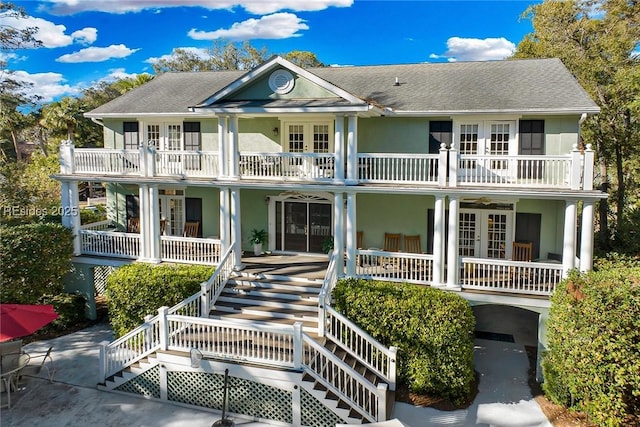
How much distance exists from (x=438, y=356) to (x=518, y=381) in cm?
314

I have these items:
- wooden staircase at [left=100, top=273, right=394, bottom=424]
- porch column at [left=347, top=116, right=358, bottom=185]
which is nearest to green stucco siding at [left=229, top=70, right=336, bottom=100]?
porch column at [left=347, top=116, right=358, bottom=185]

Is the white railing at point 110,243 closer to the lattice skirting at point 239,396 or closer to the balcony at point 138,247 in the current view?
the balcony at point 138,247

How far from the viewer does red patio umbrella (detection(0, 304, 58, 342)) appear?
395 inches

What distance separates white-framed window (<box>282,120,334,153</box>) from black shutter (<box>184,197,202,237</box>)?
4.28 meters

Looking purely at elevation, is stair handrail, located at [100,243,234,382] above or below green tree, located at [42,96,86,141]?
below

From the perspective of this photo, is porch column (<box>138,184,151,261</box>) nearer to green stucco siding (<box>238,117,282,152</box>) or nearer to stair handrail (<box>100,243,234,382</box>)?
green stucco siding (<box>238,117,282,152</box>)

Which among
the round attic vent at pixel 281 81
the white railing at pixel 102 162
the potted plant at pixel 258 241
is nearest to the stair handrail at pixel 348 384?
the potted plant at pixel 258 241

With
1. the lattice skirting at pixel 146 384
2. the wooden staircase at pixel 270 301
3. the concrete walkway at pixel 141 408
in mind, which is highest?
the wooden staircase at pixel 270 301

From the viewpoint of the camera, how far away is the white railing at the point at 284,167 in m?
14.4

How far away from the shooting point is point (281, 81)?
1422 centimetres

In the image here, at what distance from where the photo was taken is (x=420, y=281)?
13469 mm

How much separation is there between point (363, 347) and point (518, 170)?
25.3ft

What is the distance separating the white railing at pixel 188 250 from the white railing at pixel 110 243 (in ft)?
3.62

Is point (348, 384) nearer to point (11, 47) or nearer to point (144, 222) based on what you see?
point (144, 222)
